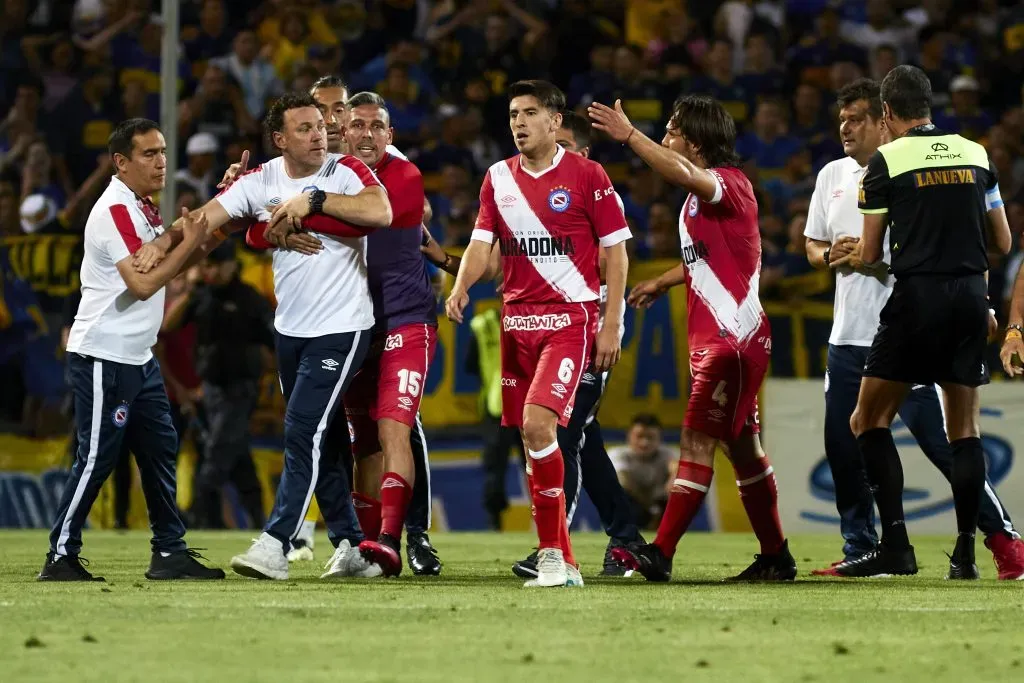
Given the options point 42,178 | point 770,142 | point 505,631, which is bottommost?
point 505,631

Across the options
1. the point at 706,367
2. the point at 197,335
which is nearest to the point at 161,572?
the point at 706,367

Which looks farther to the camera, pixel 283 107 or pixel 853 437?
pixel 853 437

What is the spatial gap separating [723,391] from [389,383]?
1651 mm

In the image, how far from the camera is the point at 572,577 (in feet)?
24.5

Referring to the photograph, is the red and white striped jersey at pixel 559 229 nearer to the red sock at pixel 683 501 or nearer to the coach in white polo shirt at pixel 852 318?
the red sock at pixel 683 501

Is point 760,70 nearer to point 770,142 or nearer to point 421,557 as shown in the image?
point 770,142

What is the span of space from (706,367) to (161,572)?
278 centimetres

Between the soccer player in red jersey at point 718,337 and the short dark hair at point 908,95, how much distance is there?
0.77 metres

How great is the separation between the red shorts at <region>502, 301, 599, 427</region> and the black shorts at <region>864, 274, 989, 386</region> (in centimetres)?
140

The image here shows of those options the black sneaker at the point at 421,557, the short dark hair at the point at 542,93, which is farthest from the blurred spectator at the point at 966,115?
the short dark hair at the point at 542,93

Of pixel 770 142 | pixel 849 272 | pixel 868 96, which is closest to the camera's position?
pixel 868 96

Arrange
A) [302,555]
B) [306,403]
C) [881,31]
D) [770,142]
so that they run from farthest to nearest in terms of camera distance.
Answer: [881,31] < [770,142] < [302,555] < [306,403]

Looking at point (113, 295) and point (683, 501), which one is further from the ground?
→ point (113, 295)

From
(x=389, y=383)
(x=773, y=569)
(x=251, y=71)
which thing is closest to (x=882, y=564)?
(x=773, y=569)
